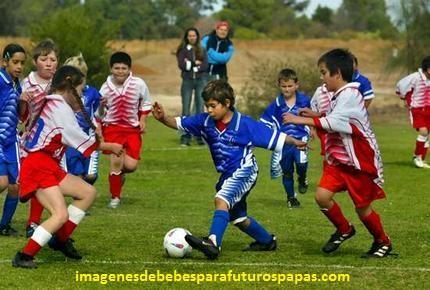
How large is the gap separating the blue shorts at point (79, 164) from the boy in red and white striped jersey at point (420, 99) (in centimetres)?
684

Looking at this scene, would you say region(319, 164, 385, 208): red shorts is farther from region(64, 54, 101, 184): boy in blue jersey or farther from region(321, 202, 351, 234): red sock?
region(64, 54, 101, 184): boy in blue jersey

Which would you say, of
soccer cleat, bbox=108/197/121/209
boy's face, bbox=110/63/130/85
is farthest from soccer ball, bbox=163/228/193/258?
boy's face, bbox=110/63/130/85

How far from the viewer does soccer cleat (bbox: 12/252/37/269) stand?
25.3ft

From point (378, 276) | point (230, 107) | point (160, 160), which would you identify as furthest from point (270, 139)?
point (160, 160)

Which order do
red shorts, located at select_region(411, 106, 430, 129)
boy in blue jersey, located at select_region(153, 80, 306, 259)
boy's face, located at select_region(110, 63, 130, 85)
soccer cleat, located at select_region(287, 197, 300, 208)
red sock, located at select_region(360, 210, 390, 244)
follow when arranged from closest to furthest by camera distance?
boy in blue jersey, located at select_region(153, 80, 306, 259) → red sock, located at select_region(360, 210, 390, 244) → boy's face, located at select_region(110, 63, 130, 85) → soccer cleat, located at select_region(287, 197, 300, 208) → red shorts, located at select_region(411, 106, 430, 129)

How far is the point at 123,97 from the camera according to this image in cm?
1189

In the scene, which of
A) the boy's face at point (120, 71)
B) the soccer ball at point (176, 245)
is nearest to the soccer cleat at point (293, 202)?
the boy's face at point (120, 71)

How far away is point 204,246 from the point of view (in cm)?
795

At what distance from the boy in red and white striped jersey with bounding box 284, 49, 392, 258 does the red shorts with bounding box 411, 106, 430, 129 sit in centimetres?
837

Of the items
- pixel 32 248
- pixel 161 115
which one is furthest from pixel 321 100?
pixel 32 248

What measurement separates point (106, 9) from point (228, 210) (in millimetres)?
92164

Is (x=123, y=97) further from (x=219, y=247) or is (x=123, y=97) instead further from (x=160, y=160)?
(x=160, y=160)

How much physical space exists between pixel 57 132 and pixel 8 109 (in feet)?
5.79

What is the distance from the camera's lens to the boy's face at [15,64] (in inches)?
371
